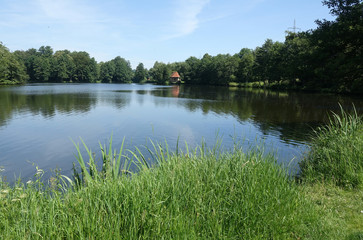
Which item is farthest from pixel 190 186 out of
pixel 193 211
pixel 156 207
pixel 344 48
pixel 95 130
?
pixel 344 48

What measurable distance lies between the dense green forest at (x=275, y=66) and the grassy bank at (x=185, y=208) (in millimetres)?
34179

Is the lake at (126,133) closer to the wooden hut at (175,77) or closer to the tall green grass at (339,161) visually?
the tall green grass at (339,161)

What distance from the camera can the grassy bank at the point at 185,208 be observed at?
307cm

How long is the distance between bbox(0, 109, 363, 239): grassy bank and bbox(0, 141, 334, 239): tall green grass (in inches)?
0.5

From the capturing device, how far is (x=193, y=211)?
3.63m

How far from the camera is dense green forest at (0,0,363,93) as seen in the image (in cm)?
3259

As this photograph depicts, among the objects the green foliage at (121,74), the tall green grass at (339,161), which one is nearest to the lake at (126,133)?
the tall green grass at (339,161)

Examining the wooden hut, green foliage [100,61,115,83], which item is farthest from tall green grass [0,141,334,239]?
green foliage [100,61,115,83]

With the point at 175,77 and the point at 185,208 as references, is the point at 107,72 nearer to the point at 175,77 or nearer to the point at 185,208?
the point at 175,77

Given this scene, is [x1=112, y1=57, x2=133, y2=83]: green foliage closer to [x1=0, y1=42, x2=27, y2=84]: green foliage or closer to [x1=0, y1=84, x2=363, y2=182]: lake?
[x1=0, y1=42, x2=27, y2=84]: green foliage

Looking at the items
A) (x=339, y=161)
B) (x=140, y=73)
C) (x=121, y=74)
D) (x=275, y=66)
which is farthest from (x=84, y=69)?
(x=339, y=161)

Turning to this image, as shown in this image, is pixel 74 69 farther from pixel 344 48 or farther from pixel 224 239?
pixel 224 239

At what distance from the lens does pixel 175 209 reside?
3564 millimetres

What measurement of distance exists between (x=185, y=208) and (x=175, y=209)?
0.77 ft
